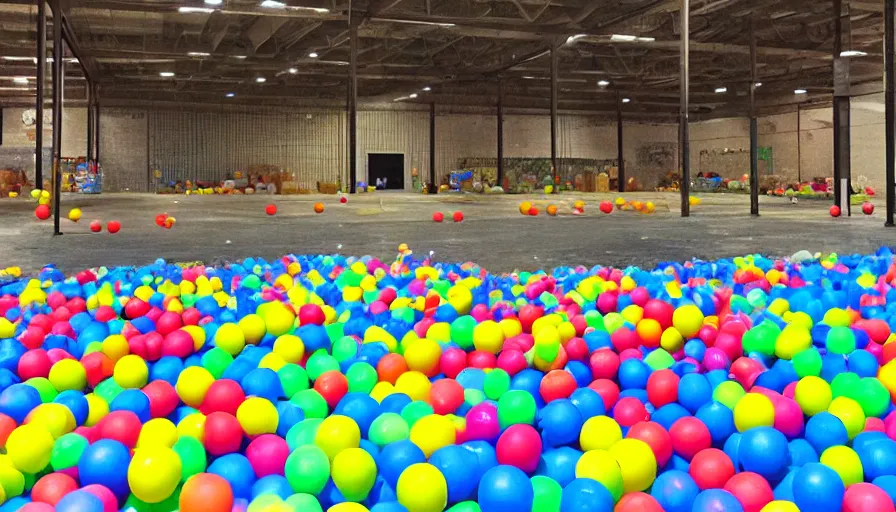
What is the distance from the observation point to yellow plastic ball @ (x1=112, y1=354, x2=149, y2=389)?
160 centimetres

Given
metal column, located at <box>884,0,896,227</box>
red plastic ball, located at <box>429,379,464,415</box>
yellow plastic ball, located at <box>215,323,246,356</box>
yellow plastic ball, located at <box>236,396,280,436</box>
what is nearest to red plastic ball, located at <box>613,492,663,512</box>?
red plastic ball, located at <box>429,379,464,415</box>

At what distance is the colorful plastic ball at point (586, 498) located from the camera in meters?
0.97

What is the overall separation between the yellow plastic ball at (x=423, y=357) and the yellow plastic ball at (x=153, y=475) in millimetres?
672

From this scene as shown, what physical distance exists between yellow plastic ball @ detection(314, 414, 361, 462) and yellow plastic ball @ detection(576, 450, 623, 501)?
1.14 feet

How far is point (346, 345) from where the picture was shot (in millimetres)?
1809

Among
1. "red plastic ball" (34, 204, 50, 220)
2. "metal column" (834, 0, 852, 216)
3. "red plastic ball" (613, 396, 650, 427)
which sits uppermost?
"metal column" (834, 0, 852, 216)

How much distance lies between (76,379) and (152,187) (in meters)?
21.5

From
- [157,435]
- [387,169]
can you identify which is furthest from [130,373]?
[387,169]

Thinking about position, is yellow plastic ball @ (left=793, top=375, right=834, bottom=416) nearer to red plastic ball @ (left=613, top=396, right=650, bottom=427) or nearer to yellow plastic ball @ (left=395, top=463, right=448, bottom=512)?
red plastic ball @ (left=613, top=396, right=650, bottom=427)

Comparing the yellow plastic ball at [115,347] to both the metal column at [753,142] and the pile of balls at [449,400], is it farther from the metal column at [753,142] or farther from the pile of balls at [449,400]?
the metal column at [753,142]

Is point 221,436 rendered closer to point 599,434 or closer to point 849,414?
point 599,434

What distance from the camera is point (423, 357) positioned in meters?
1.70

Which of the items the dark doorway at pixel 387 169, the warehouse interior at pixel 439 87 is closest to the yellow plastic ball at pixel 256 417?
the warehouse interior at pixel 439 87

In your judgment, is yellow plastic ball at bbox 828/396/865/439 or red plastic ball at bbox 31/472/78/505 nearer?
red plastic ball at bbox 31/472/78/505
